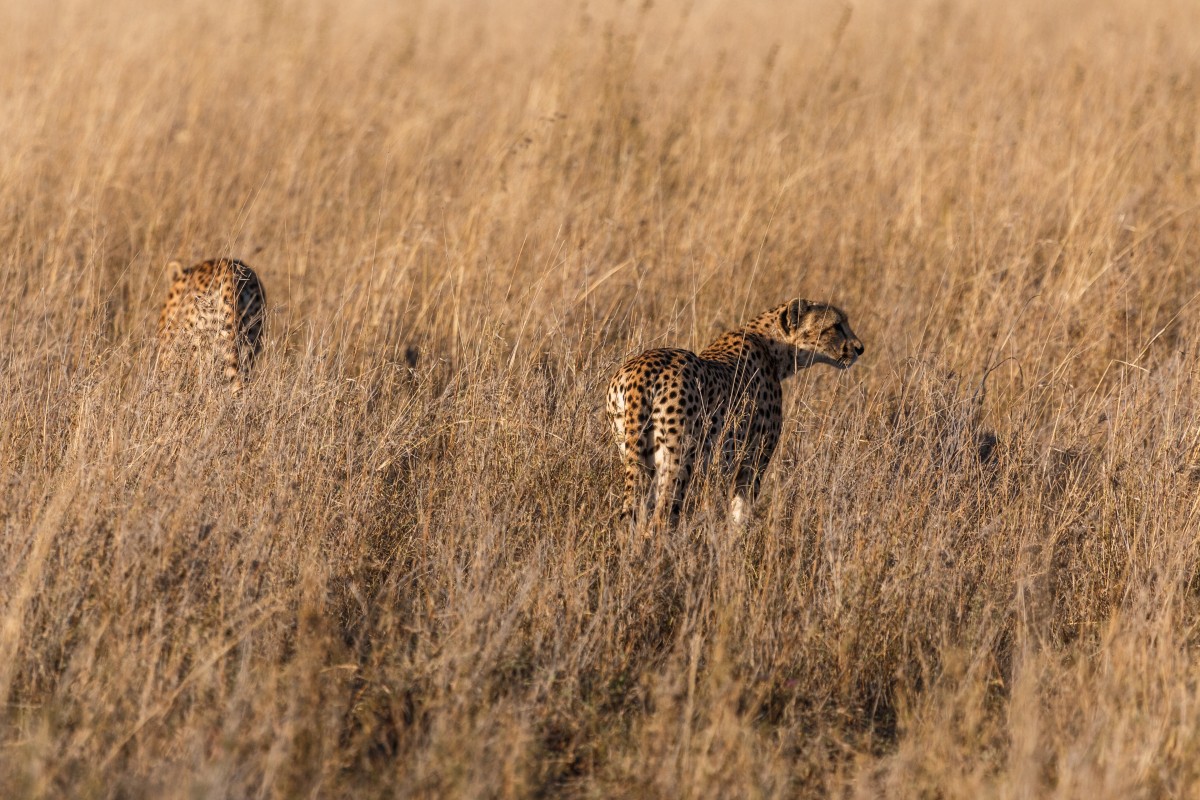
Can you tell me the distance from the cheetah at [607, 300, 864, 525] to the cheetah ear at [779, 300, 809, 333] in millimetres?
352

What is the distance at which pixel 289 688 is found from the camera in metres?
3.34

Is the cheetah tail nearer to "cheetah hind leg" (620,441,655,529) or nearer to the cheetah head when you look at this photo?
"cheetah hind leg" (620,441,655,529)

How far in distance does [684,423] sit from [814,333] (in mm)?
1111

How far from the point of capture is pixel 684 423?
4.50 meters

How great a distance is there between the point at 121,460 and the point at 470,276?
2.49m

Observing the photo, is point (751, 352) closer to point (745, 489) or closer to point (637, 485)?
point (745, 489)

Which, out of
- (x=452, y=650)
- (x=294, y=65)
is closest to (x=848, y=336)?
(x=452, y=650)

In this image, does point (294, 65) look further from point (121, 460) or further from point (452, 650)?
point (452, 650)

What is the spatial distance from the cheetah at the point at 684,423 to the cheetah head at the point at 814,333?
1.14 ft

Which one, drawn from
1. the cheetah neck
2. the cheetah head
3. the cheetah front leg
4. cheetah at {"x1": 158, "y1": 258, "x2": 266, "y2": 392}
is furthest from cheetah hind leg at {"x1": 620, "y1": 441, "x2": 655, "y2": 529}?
cheetah at {"x1": 158, "y1": 258, "x2": 266, "y2": 392}

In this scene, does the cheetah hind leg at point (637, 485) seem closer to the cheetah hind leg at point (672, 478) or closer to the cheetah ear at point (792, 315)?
the cheetah hind leg at point (672, 478)

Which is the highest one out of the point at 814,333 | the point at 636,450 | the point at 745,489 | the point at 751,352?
the point at 814,333

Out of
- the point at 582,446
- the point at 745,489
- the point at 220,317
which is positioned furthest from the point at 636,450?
the point at 220,317

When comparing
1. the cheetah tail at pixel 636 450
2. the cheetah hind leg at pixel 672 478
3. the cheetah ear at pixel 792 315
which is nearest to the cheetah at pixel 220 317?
the cheetah tail at pixel 636 450
